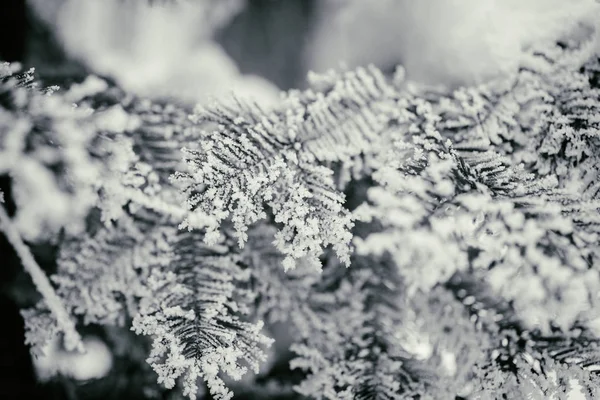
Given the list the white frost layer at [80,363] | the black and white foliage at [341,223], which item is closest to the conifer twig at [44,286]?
the black and white foliage at [341,223]

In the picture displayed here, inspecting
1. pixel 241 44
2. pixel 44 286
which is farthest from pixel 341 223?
pixel 44 286

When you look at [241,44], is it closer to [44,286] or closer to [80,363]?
[44,286]

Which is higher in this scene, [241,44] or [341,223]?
[241,44]

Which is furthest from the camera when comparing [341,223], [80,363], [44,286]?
[80,363]

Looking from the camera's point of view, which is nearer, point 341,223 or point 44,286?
point 341,223

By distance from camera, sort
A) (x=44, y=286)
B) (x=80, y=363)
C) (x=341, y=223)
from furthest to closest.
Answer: (x=80, y=363)
(x=44, y=286)
(x=341, y=223)

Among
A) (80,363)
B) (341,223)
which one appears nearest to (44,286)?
(80,363)

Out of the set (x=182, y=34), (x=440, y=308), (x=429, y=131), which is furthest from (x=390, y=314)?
(x=182, y=34)

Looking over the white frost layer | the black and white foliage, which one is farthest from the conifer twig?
the white frost layer

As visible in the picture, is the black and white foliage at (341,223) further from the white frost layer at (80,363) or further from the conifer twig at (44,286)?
the white frost layer at (80,363)

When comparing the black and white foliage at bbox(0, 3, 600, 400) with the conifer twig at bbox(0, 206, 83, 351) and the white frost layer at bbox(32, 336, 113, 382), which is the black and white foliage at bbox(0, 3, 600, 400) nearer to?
the conifer twig at bbox(0, 206, 83, 351)

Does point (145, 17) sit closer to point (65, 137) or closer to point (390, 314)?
point (65, 137)
